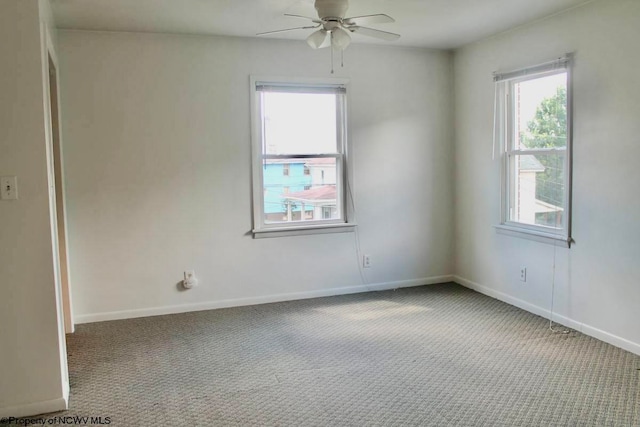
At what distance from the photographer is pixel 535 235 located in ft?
14.0

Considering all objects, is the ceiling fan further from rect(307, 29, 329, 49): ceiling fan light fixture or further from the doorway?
the doorway

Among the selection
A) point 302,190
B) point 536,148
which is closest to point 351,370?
point 302,190

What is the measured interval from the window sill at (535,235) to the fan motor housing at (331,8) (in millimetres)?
2323

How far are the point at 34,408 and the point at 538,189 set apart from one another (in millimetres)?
3819

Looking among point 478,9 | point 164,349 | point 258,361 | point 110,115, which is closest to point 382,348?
point 258,361

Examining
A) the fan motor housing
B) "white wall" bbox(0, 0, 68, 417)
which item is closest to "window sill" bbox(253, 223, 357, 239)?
the fan motor housing

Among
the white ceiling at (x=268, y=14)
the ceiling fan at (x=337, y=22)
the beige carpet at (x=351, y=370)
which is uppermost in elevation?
the white ceiling at (x=268, y=14)

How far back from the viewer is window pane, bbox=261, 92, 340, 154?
474cm

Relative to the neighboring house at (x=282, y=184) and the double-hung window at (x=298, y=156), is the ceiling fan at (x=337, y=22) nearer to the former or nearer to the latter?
the double-hung window at (x=298, y=156)

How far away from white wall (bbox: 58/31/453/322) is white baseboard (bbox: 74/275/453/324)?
0.5 inches

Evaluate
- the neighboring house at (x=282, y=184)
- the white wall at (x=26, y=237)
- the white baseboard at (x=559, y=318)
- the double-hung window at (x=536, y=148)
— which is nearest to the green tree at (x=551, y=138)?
the double-hung window at (x=536, y=148)

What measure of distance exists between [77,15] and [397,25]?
2388 millimetres

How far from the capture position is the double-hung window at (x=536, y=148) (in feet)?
13.1

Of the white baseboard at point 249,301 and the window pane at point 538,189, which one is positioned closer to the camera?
the window pane at point 538,189
